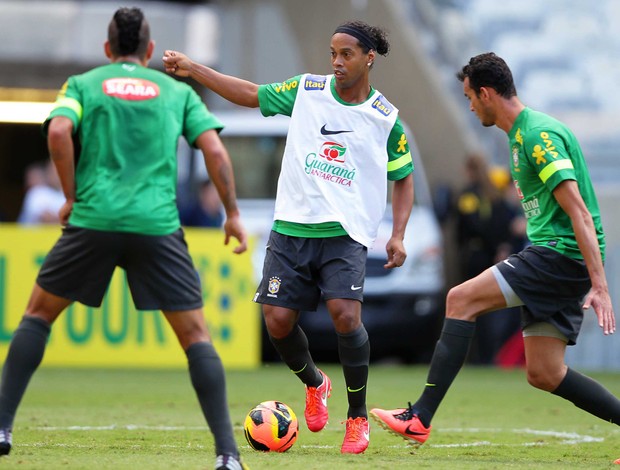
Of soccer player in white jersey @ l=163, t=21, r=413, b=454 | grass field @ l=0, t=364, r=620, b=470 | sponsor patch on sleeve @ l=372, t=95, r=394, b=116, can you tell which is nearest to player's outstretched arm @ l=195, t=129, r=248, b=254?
soccer player in white jersey @ l=163, t=21, r=413, b=454

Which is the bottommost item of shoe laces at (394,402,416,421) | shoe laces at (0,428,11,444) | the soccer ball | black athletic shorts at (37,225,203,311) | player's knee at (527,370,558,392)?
the soccer ball

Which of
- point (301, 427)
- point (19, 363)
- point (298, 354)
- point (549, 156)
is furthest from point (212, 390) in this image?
point (301, 427)

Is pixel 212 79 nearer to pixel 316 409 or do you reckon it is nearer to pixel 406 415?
pixel 316 409

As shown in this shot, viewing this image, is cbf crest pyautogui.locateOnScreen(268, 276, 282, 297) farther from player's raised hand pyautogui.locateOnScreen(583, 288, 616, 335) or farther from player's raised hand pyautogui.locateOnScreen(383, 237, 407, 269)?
player's raised hand pyautogui.locateOnScreen(583, 288, 616, 335)

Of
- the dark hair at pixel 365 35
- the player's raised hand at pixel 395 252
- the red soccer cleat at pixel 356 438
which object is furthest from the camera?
the player's raised hand at pixel 395 252

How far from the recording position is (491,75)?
7.20 meters

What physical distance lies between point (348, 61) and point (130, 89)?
65.1 inches

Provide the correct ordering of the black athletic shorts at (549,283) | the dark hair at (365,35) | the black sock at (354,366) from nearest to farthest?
1. the black athletic shorts at (549,283)
2. the black sock at (354,366)
3. the dark hair at (365,35)

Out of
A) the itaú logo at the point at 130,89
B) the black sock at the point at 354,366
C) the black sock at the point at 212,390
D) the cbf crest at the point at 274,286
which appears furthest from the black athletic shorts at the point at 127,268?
the black sock at the point at 354,366

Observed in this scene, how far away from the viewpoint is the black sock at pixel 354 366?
7.37m

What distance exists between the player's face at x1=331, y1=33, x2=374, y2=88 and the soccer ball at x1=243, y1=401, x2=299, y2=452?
1.91 meters

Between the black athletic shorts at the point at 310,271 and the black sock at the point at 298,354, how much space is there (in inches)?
9.0

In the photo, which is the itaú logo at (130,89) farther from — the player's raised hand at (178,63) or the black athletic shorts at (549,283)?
the black athletic shorts at (549,283)

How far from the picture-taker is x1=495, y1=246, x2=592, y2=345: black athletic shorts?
7055mm
